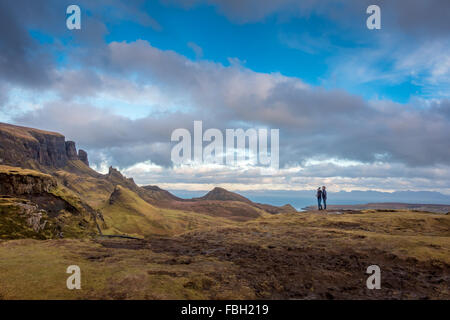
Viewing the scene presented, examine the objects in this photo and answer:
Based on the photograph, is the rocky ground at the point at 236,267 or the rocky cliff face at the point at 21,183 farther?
the rocky cliff face at the point at 21,183

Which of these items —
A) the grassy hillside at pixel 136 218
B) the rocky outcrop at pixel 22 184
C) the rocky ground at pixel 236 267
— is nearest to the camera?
the rocky ground at pixel 236 267

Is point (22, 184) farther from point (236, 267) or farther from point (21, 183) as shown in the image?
point (236, 267)

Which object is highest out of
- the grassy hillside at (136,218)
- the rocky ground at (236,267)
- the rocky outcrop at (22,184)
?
the rocky outcrop at (22,184)

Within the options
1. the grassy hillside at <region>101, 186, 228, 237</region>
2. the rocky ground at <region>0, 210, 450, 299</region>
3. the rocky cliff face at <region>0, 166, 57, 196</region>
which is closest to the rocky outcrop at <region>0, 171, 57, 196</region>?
the rocky cliff face at <region>0, 166, 57, 196</region>

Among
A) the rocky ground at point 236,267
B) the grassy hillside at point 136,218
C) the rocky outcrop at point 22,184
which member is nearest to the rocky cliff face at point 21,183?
the rocky outcrop at point 22,184

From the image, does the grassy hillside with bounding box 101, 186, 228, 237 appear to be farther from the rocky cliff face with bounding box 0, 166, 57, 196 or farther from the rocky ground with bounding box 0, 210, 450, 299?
the rocky ground with bounding box 0, 210, 450, 299

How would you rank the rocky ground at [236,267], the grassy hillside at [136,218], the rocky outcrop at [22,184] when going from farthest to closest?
the grassy hillside at [136,218], the rocky outcrop at [22,184], the rocky ground at [236,267]

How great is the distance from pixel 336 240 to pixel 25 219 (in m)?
30.8

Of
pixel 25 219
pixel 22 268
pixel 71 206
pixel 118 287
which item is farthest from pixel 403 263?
pixel 71 206

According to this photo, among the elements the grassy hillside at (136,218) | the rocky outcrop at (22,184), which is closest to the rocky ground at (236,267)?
the rocky outcrop at (22,184)

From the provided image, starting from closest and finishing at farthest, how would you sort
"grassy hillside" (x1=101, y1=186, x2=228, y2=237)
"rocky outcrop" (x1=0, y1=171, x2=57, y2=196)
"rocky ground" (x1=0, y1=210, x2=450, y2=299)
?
"rocky ground" (x1=0, y1=210, x2=450, y2=299) < "rocky outcrop" (x1=0, y1=171, x2=57, y2=196) < "grassy hillside" (x1=101, y1=186, x2=228, y2=237)

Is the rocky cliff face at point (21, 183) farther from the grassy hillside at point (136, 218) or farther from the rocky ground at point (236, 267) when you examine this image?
the grassy hillside at point (136, 218)

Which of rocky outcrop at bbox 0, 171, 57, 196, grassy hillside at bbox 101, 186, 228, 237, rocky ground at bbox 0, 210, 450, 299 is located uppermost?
rocky outcrop at bbox 0, 171, 57, 196

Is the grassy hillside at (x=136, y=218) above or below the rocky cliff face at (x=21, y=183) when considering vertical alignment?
below
